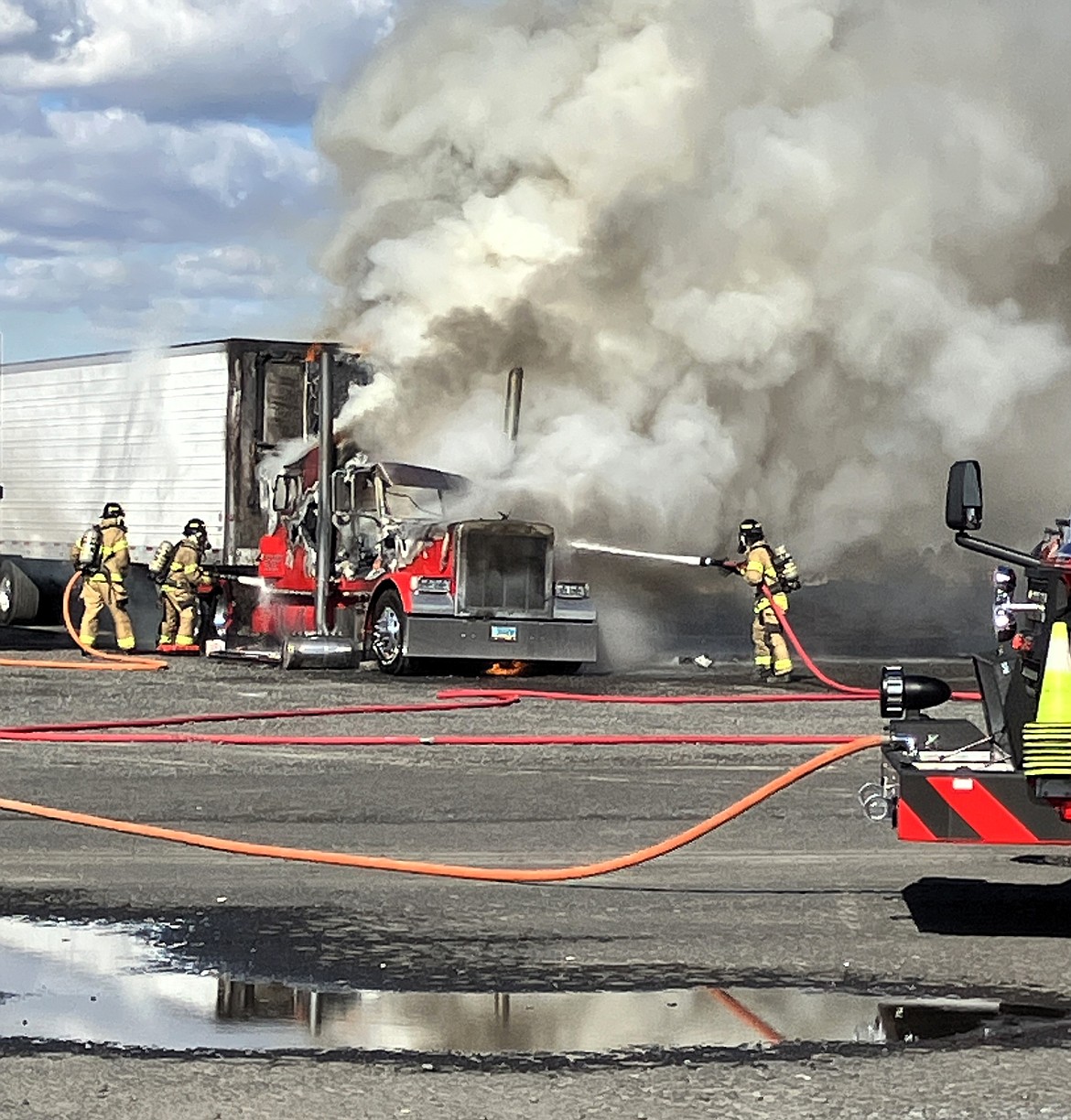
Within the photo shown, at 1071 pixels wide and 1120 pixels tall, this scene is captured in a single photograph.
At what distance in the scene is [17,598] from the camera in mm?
28781

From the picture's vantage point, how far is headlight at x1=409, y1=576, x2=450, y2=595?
20672 millimetres

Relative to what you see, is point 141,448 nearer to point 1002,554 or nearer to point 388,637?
point 388,637

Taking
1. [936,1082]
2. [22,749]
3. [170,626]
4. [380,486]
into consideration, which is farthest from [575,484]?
[936,1082]

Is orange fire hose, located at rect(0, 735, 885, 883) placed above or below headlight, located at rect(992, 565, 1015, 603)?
below

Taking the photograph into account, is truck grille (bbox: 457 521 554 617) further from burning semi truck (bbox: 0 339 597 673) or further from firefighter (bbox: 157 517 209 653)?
firefighter (bbox: 157 517 209 653)

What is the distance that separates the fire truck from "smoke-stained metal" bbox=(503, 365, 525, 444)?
15432 millimetres

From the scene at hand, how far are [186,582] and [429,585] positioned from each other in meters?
4.11

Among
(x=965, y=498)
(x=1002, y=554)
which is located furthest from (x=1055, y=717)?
(x=965, y=498)

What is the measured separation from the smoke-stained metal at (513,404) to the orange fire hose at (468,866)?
43.6 ft

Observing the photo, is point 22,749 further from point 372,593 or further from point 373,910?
point 372,593

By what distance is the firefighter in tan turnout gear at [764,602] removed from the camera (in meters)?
20.5

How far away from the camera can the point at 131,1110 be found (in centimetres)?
555

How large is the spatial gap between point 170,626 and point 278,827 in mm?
13802

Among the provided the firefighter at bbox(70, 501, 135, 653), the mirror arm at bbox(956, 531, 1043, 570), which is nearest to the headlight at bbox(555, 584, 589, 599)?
the firefighter at bbox(70, 501, 135, 653)
